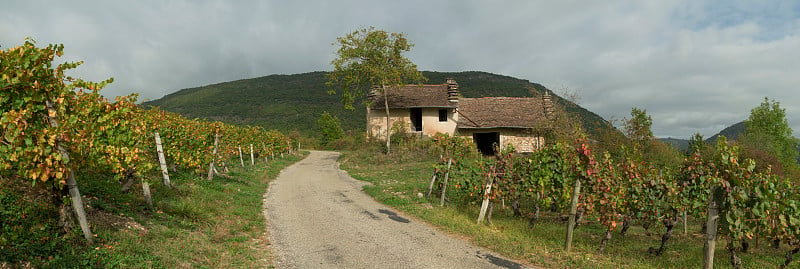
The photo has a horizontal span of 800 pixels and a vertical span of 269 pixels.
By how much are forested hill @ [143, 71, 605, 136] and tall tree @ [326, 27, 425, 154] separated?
49544 mm

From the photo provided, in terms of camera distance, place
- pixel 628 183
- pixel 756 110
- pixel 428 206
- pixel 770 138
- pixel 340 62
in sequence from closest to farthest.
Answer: pixel 628 183 → pixel 428 206 → pixel 340 62 → pixel 770 138 → pixel 756 110

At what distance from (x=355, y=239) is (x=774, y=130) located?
207 feet

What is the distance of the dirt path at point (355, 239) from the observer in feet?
24.3

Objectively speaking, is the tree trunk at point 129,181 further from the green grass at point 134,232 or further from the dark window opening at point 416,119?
the dark window opening at point 416,119

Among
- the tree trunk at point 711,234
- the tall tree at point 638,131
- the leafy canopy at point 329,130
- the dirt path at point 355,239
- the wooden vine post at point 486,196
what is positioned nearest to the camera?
the tree trunk at point 711,234

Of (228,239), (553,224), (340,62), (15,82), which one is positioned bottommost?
(553,224)

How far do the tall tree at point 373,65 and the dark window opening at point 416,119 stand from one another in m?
3.46

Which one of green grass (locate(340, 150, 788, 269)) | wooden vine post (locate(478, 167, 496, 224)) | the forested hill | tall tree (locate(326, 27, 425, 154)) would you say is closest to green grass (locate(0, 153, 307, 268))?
green grass (locate(340, 150, 788, 269))

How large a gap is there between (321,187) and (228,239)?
358 inches

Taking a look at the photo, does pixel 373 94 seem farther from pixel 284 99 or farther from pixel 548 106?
pixel 284 99

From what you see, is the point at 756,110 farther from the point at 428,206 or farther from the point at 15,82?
the point at 15,82

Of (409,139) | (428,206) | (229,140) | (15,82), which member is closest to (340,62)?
(409,139)

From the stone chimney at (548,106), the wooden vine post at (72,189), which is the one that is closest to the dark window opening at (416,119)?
the stone chimney at (548,106)

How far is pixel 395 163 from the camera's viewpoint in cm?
2805
